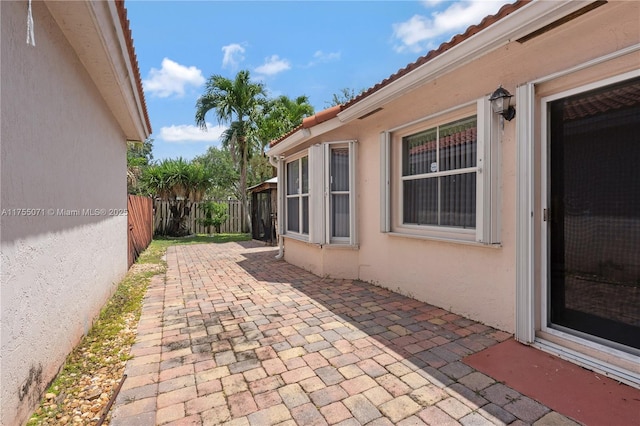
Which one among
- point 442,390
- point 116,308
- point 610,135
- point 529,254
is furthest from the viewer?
point 116,308

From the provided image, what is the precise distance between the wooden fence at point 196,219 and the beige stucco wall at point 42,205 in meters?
12.0

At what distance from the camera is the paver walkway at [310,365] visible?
2.01 meters

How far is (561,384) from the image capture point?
227 centimetres

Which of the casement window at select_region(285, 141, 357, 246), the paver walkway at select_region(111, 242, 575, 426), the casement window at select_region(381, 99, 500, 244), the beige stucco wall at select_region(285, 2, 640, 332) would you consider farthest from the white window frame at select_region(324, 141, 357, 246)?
the paver walkway at select_region(111, 242, 575, 426)

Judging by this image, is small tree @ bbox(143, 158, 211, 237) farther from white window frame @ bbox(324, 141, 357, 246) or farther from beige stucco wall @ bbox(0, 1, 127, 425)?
beige stucco wall @ bbox(0, 1, 127, 425)

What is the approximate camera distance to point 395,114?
4629mm

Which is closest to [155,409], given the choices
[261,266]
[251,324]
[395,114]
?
[251,324]

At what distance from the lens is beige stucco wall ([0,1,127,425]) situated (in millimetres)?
1851

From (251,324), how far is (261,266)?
11.8 ft

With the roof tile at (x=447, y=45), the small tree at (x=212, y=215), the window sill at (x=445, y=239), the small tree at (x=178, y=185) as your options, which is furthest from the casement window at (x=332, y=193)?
the small tree at (x=212, y=215)

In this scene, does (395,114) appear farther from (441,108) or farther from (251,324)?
(251,324)

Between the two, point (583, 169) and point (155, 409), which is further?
point (583, 169)

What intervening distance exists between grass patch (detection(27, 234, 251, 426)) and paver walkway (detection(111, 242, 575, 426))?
0.44 ft

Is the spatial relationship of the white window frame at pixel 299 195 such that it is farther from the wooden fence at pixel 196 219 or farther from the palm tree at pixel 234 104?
the wooden fence at pixel 196 219
